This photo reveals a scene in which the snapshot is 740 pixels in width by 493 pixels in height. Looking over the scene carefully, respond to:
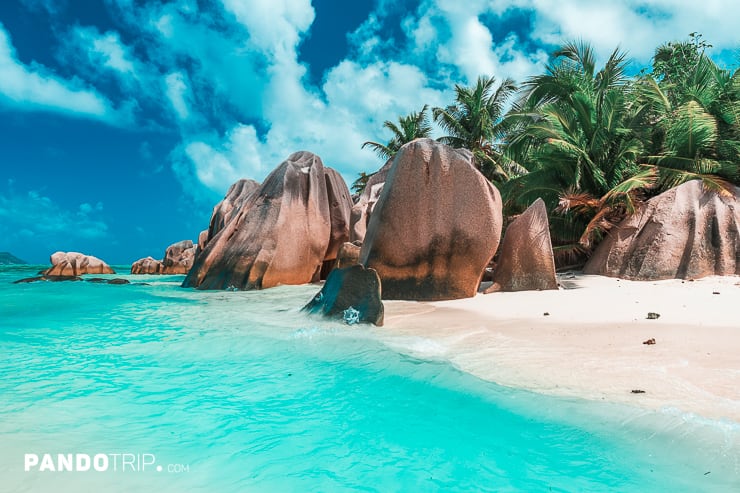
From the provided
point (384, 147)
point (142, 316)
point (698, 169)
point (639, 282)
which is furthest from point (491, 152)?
point (142, 316)

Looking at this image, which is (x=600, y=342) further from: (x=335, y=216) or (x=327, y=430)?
(x=335, y=216)

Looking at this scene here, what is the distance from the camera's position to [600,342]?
134 inches

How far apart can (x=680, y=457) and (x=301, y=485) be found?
1550mm

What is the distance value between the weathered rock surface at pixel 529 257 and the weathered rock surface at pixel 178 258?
22.0 metres

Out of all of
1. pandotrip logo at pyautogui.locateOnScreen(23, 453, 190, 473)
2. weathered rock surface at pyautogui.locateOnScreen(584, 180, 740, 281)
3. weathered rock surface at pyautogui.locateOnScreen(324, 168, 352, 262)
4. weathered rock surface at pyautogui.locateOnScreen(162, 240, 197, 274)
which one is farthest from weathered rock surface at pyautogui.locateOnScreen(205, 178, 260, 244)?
pandotrip logo at pyautogui.locateOnScreen(23, 453, 190, 473)

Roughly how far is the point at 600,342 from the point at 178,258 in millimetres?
25446

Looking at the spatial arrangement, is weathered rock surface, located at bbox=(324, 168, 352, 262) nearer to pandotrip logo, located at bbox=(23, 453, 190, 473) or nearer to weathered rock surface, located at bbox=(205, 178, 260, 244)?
weathered rock surface, located at bbox=(205, 178, 260, 244)

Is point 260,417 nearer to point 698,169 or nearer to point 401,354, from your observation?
point 401,354

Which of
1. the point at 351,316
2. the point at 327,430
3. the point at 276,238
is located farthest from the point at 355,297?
the point at 276,238

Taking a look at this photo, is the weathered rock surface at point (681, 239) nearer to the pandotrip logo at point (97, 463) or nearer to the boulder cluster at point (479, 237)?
the boulder cluster at point (479, 237)

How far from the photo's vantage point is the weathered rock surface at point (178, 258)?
963 inches

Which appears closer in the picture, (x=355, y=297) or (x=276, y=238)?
(x=355, y=297)

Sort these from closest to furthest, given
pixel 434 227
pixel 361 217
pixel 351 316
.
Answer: pixel 351 316
pixel 434 227
pixel 361 217

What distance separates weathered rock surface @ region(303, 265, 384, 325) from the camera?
4.73 m
